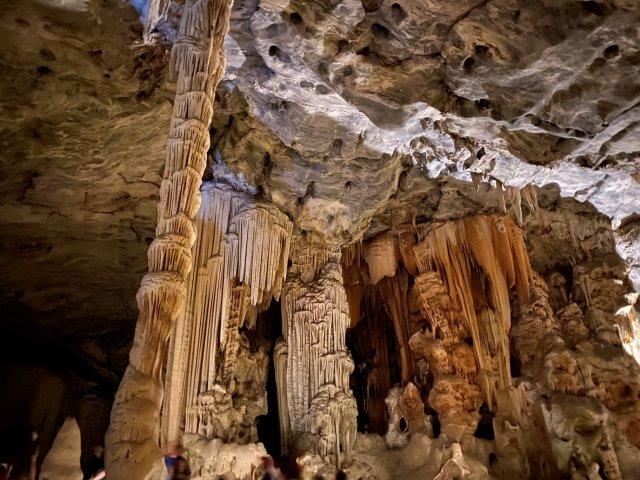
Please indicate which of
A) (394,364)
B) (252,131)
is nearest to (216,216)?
(252,131)

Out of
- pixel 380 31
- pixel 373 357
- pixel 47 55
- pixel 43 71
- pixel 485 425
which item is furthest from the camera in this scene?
pixel 373 357

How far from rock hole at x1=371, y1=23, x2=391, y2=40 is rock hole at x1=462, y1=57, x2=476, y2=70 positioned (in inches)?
33.0

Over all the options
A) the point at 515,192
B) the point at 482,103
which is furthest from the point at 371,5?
the point at 515,192

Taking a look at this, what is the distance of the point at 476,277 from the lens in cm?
961

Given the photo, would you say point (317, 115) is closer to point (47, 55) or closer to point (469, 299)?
point (47, 55)

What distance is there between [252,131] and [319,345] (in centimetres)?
321

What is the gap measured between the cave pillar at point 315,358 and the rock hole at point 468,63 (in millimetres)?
3873

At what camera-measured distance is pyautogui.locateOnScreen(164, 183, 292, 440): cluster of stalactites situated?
6.34 meters

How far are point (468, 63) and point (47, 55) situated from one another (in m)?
4.20

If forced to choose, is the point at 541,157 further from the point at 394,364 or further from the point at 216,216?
the point at 394,364

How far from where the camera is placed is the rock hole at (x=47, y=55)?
522 cm

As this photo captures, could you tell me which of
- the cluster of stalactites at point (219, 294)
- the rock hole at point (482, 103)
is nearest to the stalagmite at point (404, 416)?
the cluster of stalactites at point (219, 294)

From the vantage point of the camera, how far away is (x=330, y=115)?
6969 mm

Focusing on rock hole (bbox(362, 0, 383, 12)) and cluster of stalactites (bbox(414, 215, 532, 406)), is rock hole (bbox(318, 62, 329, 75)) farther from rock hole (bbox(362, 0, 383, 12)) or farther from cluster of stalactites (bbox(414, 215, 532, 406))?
cluster of stalactites (bbox(414, 215, 532, 406))
